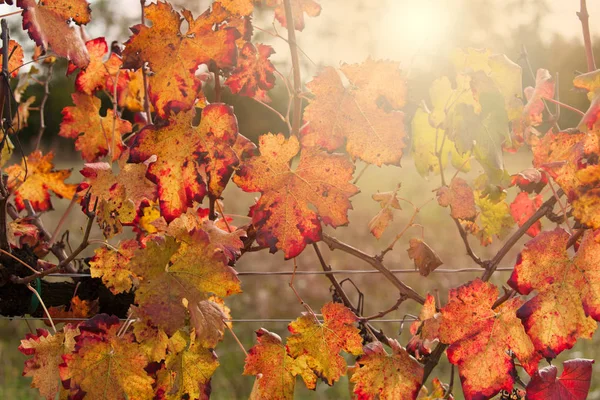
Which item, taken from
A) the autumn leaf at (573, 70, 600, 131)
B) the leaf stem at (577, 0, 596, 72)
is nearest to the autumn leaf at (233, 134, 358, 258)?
the autumn leaf at (573, 70, 600, 131)

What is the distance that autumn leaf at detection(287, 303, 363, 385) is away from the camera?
105 cm

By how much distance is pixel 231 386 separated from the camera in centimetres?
334

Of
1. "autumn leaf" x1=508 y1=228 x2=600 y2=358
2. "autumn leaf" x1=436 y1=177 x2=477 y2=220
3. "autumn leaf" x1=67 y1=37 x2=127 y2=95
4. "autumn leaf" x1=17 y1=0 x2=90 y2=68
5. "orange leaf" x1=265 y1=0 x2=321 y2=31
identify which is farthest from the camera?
"autumn leaf" x1=67 y1=37 x2=127 y2=95

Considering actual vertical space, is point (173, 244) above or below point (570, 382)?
above

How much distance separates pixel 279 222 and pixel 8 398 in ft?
9.08

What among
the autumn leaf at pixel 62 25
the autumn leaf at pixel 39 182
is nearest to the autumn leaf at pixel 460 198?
the autumn leaf at pixel 62 25

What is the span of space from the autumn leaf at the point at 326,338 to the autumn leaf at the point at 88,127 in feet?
2.06

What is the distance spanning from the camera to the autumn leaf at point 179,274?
921 millimetres

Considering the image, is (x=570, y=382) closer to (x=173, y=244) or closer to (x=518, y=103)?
(x=518, y=103)

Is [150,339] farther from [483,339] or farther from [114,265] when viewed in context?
[483,339]

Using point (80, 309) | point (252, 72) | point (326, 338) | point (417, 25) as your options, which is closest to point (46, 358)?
point (80, 309)

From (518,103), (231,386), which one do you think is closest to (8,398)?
(231,386)

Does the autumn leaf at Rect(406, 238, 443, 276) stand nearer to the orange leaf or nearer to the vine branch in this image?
the vine branch

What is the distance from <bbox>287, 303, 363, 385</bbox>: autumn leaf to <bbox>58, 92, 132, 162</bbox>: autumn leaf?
63 centimetres
